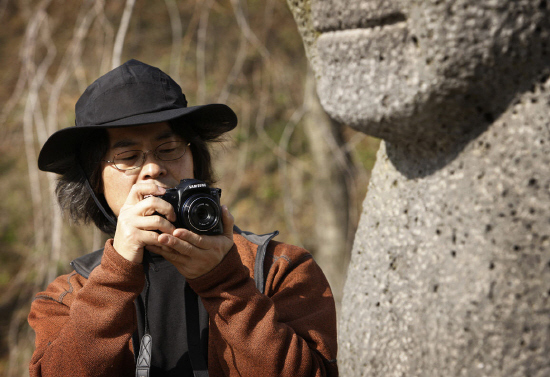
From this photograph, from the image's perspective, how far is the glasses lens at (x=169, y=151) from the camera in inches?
63.3

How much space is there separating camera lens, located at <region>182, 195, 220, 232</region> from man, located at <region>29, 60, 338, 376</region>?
3 cm

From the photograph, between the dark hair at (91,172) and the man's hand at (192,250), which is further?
the dark hair at (91,172)

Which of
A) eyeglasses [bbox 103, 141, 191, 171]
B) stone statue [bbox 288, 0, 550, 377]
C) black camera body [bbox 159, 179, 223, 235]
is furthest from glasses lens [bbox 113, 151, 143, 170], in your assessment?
stone statue [bbox 288, 0, 550, 377]

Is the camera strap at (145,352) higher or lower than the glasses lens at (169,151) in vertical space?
lower

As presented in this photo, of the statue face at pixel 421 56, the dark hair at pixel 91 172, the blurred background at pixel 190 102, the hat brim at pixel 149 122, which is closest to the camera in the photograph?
the statue face at pixel 421 56

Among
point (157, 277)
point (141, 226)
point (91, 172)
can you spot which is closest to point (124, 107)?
point (91, 172)

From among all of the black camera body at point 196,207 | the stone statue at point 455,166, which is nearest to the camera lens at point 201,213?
the black camera body at point 196,207

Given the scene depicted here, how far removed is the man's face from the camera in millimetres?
1574

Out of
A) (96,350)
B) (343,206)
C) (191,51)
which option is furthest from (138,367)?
(191,51)

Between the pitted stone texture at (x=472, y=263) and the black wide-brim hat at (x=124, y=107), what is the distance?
818 millimetres

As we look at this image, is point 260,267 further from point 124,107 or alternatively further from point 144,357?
point 124,107

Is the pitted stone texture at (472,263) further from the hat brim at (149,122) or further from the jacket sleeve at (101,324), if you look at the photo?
the hat brim at (149,122)

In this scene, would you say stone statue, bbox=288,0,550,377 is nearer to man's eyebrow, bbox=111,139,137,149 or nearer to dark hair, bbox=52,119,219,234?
man's eyebrow, bbox=111,139,137,149

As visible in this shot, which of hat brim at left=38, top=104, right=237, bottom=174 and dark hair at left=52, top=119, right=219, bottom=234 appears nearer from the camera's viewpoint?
hat brim at left=38, top=104, right=237, bottom=174
